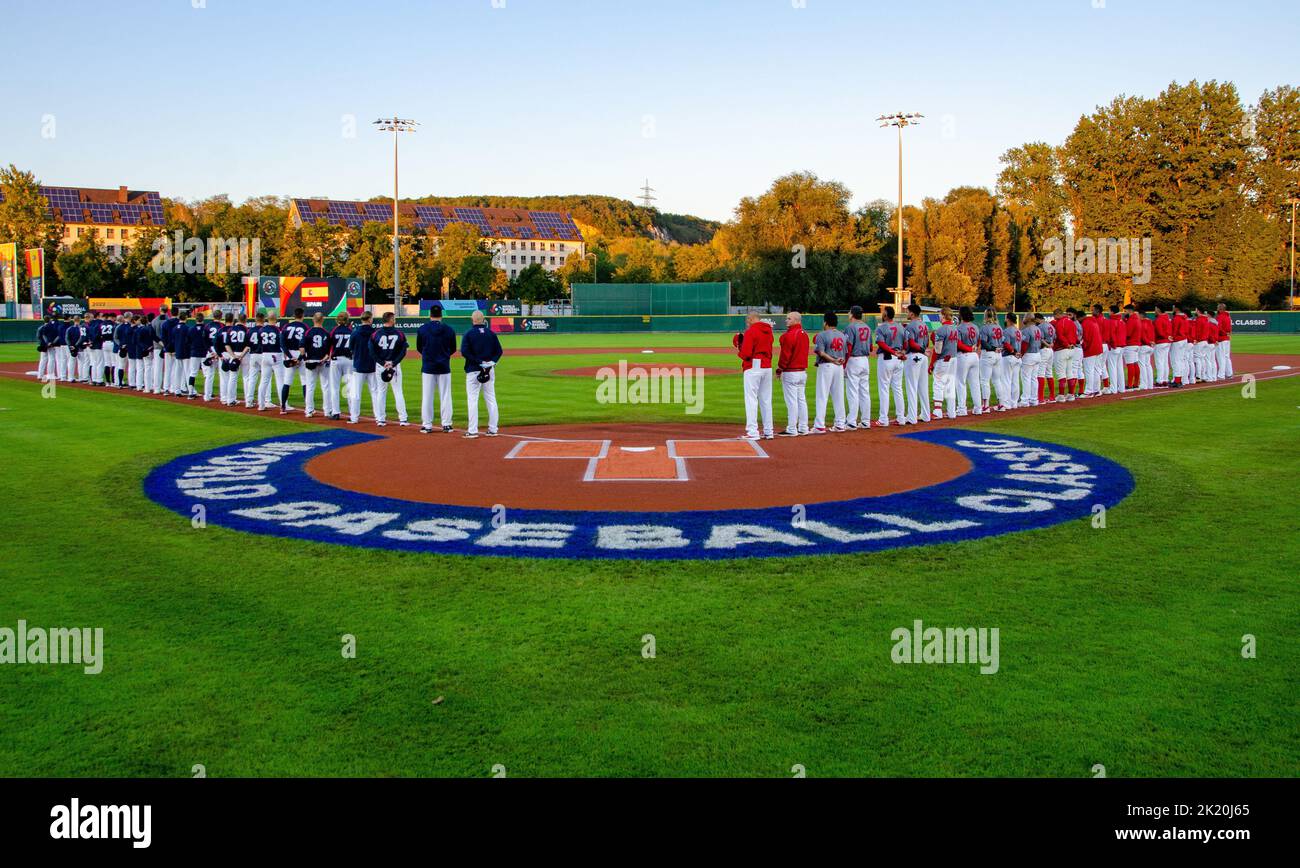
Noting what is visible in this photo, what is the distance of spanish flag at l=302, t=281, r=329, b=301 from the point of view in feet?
190

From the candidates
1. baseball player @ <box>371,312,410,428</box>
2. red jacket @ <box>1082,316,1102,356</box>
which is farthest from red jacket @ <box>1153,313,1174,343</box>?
baseball player @ <box>371,312,410,428</box>

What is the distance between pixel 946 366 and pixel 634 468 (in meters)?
9.04

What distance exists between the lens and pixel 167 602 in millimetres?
7312

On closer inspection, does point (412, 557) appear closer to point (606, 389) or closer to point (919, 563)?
point (919, 563)

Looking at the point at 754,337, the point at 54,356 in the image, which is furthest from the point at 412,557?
the point at 54,356

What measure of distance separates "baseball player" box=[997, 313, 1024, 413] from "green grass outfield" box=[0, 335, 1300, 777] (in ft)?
33.1

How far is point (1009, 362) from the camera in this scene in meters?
20.7

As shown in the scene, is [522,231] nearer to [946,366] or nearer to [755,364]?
[946,366]

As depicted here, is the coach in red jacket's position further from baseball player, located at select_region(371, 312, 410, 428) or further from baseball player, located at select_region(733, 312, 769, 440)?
baseball player, located at select_region(371, 312, 410, 428)

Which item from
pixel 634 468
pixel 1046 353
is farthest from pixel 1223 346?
pixel 634 468

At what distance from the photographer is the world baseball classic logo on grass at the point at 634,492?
9.37 meters

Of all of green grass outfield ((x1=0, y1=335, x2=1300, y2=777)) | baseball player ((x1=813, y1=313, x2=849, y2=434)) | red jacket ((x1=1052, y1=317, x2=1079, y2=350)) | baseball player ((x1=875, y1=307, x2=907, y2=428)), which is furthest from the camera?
red jacket ((x1=1052, y1=317, x2=1079, y2=350))
